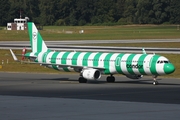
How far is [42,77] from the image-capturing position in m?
61.6

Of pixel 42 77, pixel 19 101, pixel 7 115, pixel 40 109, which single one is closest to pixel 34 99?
pixel 19 101

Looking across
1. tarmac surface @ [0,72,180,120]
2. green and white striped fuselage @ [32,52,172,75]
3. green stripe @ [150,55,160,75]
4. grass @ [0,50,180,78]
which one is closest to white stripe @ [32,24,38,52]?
green and white striped fuselage @ [32,52,172,75]

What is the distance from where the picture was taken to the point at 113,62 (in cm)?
5531

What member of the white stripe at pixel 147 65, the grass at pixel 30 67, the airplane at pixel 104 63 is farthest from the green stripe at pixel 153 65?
the grass at pixel 30 67

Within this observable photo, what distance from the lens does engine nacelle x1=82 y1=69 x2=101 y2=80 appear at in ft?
179

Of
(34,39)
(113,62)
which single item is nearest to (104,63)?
(113,62)

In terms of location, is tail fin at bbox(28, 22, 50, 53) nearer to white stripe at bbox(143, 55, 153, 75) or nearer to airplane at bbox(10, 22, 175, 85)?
airplane at bbox(10, 22, 175, 85)

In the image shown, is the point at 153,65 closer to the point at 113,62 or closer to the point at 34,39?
the point at 113,62

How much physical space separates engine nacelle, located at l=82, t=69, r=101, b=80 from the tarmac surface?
78cm

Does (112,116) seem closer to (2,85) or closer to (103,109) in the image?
(103,109)

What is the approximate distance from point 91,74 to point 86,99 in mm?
15798

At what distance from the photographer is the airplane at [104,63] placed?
52.8 meters

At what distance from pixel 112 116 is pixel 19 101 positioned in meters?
8.86

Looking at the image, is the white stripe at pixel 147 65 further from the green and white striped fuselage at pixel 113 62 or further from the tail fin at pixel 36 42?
the tail fin at pixel 36 42
